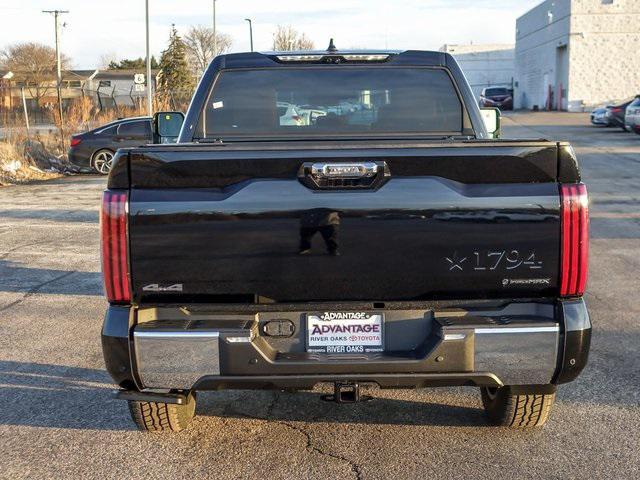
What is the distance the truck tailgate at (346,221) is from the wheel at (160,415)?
983mm

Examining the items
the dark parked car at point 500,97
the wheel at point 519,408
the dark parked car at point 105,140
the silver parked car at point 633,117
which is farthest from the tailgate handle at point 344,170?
the dark parked car at point 500,97

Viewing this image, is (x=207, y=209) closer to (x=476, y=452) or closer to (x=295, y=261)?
(x=295, y=261)

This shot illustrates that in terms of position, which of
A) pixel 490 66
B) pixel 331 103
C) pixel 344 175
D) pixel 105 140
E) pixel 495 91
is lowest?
pixel 105 140

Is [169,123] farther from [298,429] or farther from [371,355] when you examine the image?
[371,355]

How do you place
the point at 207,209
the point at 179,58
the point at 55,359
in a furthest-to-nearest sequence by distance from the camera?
the point at 179,58 < the point at 55,359 < the point at 207,209

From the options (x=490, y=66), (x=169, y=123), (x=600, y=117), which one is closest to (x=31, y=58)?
(x=490, y=66)

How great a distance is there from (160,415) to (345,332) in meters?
1.35

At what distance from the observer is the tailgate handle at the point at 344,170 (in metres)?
3.69

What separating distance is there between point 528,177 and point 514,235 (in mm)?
282

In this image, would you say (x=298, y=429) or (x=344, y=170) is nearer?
(x=344, y=170)

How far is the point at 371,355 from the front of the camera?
382 centimetres

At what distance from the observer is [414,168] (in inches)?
147

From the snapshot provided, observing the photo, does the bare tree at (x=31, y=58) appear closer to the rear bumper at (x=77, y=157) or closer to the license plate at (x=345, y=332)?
the rear bumper at (x=77, y=157)

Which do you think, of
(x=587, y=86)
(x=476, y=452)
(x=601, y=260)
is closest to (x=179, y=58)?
(x=587, y=86)
